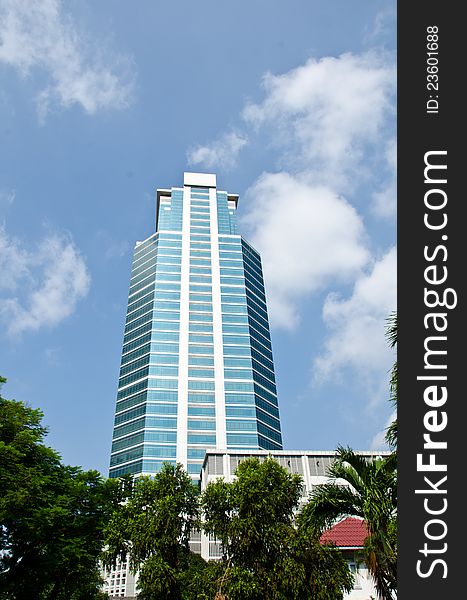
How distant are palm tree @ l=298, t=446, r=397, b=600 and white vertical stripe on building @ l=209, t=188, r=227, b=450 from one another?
93.6m

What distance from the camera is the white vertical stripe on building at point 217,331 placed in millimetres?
106431

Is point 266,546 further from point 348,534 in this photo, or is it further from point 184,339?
point 184,339

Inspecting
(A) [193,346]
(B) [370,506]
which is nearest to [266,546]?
(B) [370,506]

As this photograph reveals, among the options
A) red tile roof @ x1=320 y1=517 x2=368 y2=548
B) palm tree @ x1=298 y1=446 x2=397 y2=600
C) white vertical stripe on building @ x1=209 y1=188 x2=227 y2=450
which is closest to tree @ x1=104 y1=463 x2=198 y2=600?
red tile roof @ x1=320 y1=517 x2=368 y2=548

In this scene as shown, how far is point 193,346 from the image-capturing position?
378ft

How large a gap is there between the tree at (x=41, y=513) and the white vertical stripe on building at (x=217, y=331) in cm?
7184

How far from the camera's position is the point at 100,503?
3288 centimetres

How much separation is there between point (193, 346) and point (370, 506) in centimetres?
10425

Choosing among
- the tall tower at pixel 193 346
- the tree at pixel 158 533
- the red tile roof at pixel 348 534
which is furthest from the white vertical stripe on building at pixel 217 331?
the tree at pixel 158 533

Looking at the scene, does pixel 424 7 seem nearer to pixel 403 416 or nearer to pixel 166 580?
pixel 403 416

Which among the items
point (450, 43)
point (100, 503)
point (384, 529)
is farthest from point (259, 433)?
point (450, 43)

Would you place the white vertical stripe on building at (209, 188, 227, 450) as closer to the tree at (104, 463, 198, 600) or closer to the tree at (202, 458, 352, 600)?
the tree at (104, 463, 198, 600)

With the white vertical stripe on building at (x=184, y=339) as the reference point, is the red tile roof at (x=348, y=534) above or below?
below

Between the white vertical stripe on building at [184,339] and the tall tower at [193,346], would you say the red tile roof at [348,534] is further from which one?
the tall tower at [193,346]
